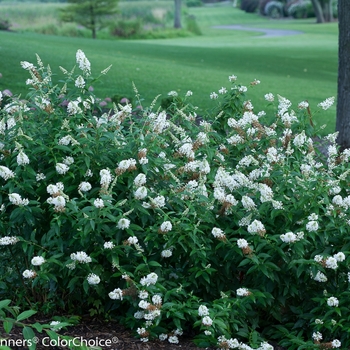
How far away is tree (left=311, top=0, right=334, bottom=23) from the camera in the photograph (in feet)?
158

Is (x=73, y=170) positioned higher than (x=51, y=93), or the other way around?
(x=51, y=93)

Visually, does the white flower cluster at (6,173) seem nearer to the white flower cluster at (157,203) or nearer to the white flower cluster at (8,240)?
the white flower cluster at (8,240)

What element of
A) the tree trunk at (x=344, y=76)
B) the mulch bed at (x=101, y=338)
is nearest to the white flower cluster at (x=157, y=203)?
the mulch bed at (x=101, y=338)

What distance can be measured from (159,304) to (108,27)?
33.9 meters

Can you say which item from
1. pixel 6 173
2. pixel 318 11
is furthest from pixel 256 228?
pixel 318 11

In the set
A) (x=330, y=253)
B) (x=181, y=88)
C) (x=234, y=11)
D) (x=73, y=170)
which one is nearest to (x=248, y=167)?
(x=330, y=253)

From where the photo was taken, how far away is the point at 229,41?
1384 inches

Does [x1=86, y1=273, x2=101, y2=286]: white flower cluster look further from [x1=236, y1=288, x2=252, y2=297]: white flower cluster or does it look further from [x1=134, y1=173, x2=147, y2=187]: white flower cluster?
[x1=236, y1=288, x2=252, y2=297]: white flower cluster

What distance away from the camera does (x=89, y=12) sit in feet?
115

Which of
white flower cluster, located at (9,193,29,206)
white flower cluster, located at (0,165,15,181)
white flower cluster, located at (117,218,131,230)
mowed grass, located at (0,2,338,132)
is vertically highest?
white flower cluster, located at (0,165,15,181)

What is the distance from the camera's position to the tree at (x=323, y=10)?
158 feet

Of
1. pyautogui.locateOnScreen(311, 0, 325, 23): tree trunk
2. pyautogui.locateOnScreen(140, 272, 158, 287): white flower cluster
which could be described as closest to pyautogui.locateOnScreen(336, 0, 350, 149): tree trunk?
pyautogui.locateOnScreen(140, 272, 158, 287): white flower cluster

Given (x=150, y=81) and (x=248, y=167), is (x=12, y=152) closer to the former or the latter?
(x=248, y=167)

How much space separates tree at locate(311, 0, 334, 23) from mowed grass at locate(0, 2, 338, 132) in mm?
15864
